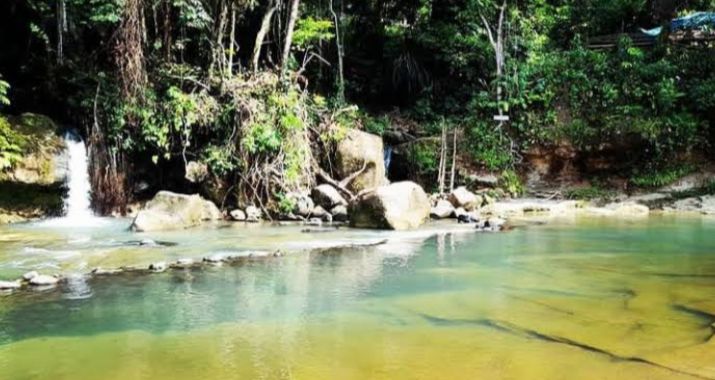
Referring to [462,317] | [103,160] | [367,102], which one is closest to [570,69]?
[367,102]

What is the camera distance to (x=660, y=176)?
51.6 feet

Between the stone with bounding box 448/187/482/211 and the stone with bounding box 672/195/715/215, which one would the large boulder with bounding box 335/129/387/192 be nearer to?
the stone with bounding box 448/187/482/211

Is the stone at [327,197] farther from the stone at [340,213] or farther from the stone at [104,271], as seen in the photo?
the stone at [104,271]

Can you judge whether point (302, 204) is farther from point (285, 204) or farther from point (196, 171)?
point (196, 171)

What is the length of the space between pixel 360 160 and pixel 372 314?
28.5 ft

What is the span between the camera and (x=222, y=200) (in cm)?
1289

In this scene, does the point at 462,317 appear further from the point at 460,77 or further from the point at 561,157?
the point at 460,77

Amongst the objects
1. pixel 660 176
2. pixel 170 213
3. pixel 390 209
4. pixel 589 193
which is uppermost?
pixel 660 176

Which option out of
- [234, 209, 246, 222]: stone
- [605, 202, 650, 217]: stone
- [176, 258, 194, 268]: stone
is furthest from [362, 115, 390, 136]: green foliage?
[176, 258, 194, 268]: stone

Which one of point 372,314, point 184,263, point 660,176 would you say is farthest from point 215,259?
point 660,176

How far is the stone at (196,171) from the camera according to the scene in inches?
506

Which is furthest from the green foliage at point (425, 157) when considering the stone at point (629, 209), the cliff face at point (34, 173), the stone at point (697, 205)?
the cliff face at point (34, 173)

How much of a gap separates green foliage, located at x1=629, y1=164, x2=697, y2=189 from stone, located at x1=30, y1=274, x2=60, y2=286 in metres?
13.8

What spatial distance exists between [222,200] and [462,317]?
8.67 m
